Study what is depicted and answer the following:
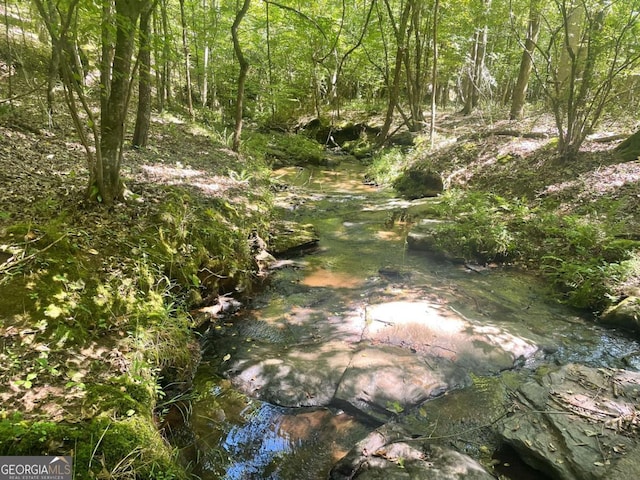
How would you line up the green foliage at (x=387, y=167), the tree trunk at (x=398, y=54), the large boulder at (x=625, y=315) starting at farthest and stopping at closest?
1. the green foliage at (x=387, y=167)
2. the tree trunk at (x=398, y=54)
3. the large boulder at (x=625, y=315)

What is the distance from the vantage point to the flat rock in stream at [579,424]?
291cm

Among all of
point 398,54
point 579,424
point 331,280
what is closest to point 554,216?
point 331,280

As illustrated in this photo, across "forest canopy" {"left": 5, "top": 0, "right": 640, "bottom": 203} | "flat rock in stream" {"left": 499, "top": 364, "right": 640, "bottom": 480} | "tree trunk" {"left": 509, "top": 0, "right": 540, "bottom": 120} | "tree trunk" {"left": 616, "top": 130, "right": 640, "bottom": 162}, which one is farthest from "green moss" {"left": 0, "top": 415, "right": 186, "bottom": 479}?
"tree trunk" {"left": 509, "top": 0, "right": 540, "bottom": 120}

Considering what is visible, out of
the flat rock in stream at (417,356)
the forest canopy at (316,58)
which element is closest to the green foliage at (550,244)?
the flat rock in stream at (417,356)

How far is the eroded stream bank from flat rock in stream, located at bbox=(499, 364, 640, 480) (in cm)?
1

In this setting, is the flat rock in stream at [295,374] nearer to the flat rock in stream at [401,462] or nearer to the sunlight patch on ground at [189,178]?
the flat rock in stream at [401,462]

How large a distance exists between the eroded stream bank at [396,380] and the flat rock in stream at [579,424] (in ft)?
0.05

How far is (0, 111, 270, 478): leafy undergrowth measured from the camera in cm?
256

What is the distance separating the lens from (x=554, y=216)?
741 cm

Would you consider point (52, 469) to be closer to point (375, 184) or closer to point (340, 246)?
point (340, 246)

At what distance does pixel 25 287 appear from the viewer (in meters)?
3.39

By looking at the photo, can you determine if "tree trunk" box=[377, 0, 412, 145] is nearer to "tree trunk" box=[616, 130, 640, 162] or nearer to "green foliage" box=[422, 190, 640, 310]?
"tree trunk" box=[616, 130, 640, 162]

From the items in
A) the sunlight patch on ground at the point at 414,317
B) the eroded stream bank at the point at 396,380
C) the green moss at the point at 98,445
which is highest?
the green moss at the point at 98,445

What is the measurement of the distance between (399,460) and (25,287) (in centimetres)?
347
